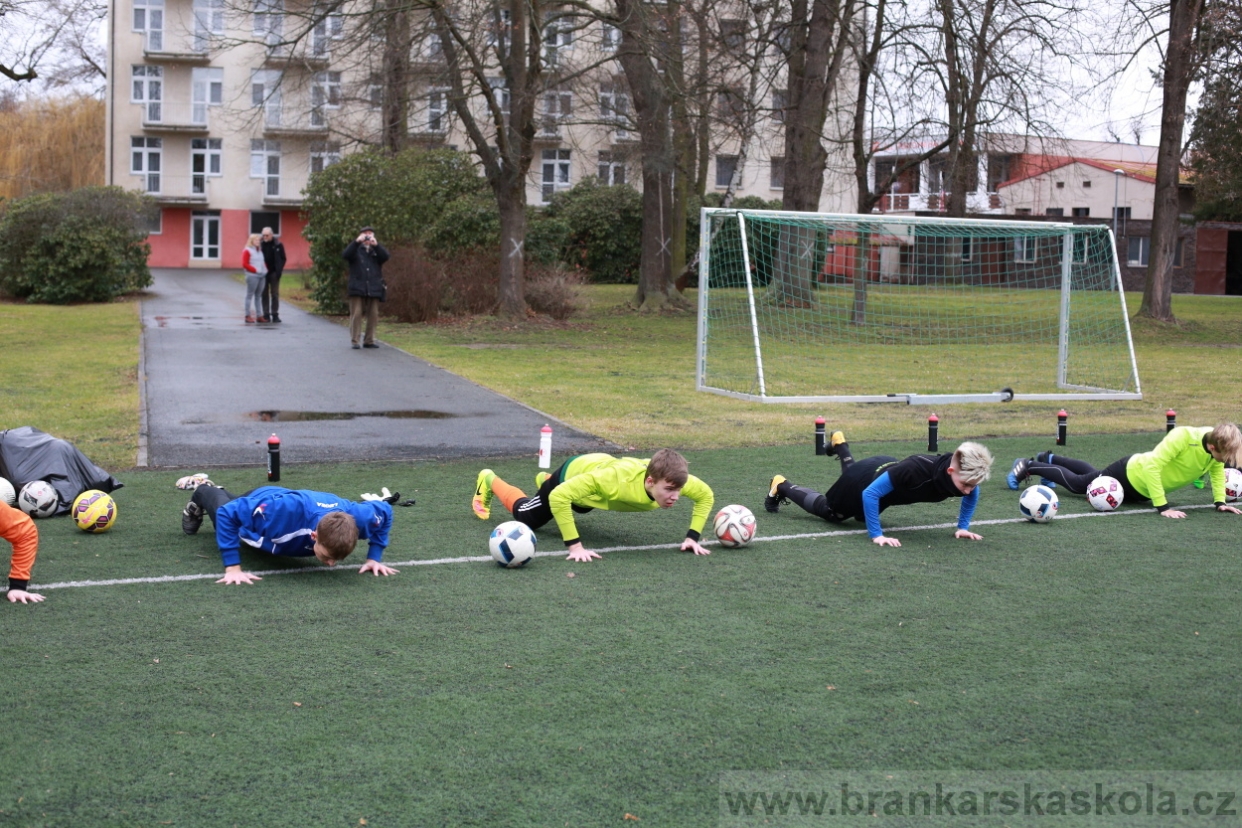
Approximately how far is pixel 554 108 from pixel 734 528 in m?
39.0

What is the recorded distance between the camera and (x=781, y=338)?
951 inches

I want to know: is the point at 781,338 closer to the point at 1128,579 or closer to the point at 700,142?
the point at 700,142

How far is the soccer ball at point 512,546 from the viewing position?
24.2 ft

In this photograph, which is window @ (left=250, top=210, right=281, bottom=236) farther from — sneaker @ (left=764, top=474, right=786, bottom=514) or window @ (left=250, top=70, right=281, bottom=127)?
sneaker @ (left=764, top=474, right=786, bottom=514)

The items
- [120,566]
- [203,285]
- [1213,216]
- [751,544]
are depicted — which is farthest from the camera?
[1213,216]

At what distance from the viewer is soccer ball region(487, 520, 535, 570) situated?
7371 mm

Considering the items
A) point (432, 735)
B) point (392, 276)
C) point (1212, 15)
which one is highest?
point (1212, 15)

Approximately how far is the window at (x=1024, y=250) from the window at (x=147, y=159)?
42.9m

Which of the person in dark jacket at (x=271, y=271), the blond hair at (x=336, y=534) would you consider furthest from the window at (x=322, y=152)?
the blond hair at (x=336, y=534)

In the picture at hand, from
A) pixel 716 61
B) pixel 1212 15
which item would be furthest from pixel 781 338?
pixel 1212 15

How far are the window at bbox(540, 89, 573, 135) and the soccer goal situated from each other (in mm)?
6057

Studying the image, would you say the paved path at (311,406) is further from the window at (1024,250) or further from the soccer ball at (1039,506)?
the window at (1024,250)

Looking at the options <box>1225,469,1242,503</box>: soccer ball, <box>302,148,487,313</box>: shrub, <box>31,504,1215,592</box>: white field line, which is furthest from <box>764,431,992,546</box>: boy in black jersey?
<box>302,148,487,313</box>: shrub

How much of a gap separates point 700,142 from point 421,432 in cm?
2526
